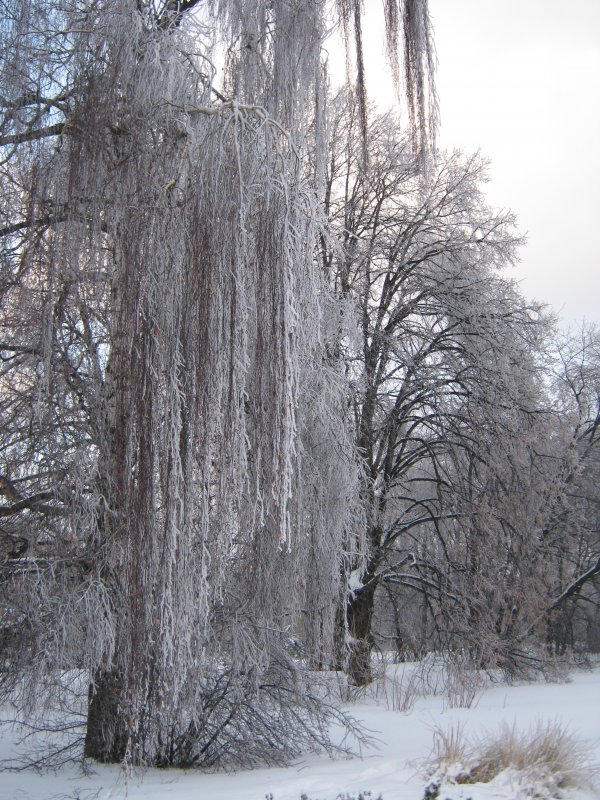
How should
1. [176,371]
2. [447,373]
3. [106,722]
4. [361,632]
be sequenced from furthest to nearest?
1. [447,373]
2. [361,632]
3. [106,722]
4. [176,371]

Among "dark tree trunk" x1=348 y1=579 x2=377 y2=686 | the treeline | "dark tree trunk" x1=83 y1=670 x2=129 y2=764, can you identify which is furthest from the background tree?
"dark tree trunk" x1=83 y1=670 x2=129 y2=764

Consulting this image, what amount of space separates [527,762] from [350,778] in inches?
45.2

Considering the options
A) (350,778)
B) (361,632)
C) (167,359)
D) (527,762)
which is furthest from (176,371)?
(361,632)

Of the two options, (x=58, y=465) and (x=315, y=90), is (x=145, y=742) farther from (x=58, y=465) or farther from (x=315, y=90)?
(x=315, y=90)

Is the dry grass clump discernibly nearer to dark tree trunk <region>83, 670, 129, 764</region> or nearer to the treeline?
the treeline

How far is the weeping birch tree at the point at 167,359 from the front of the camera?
12.9 feet

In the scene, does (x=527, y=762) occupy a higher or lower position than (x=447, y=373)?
lower

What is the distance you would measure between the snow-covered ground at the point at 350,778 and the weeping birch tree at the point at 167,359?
274 millimetres

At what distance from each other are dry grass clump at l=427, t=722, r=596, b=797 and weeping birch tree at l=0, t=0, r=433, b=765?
1669 mm

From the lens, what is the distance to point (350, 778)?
5117 millimetres

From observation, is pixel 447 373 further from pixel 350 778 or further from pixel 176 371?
pixel 176 371

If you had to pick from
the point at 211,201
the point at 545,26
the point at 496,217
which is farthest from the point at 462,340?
the point at 211,201

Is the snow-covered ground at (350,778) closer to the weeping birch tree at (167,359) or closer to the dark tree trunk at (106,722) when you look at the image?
the dark tree trunk at (106,722)

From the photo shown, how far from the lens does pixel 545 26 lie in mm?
5395
